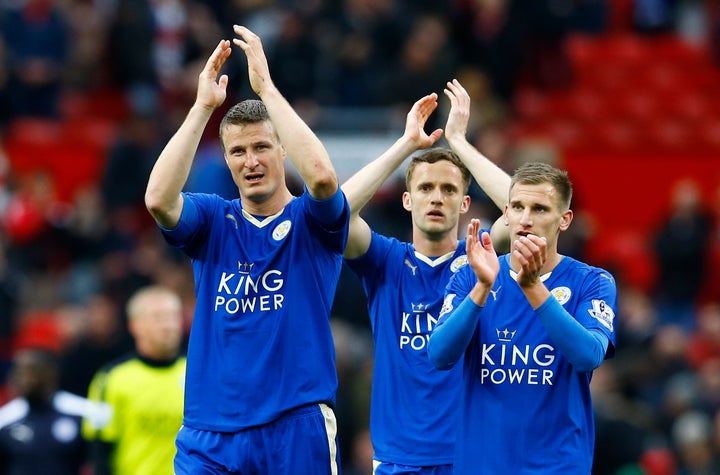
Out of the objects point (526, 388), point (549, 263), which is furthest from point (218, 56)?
point (526, 388)

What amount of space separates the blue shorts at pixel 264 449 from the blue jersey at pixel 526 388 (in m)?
0.73

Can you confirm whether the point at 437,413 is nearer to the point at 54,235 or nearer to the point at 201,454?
the point at 201,454

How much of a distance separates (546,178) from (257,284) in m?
1.52

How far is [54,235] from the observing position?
53.8 ft

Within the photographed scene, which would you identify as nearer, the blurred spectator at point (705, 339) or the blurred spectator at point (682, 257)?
the blurred spectator at point (705, 339)

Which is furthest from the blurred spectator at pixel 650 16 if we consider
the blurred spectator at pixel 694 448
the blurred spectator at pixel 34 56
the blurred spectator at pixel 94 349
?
the blurred spectator at pixel 94 349

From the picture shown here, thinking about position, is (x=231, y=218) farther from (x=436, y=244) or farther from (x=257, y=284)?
(x=436, y=244)

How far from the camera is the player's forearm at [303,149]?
6.88 metres

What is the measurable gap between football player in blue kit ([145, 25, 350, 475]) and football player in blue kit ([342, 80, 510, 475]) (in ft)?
2.01

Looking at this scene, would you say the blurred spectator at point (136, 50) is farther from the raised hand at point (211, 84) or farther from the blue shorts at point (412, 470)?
the raised hand at point (211, 84)

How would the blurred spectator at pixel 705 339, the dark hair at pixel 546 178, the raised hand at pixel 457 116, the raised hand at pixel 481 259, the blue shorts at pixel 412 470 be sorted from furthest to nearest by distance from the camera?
the blurred spectator at pixel 705 339 → the raised hand at pixel 457 116 → the blue shorts at pixel 412 470 → the dark hair at pixel 546 178 → the raised hand at pixel 481 259

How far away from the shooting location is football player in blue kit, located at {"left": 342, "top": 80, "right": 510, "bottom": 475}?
7.73 m

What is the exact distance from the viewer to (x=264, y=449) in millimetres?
7004

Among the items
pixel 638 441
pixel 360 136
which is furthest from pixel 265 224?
A: pixel 360 136
